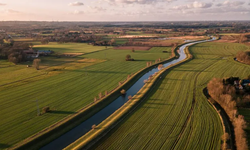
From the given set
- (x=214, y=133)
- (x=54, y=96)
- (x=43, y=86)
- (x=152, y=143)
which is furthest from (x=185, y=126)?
(x=43, y=86)

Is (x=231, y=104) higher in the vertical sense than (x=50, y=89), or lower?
higher

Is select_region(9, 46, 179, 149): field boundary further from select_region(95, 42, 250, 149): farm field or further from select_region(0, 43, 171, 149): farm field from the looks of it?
select_region(95, 42, 250, 149): farm field

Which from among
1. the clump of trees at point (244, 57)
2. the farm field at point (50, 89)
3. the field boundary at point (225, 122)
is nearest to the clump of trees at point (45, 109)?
the farm field at point (50, 89)

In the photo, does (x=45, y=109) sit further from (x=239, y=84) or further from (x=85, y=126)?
(x=239, y=84)

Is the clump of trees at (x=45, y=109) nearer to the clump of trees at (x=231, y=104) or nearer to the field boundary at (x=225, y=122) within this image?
the field boundary at (x=225, y=122)

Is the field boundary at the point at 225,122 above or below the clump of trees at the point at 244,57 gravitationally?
below

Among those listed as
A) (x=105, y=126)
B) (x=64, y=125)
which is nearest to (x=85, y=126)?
(x=64, y=125)

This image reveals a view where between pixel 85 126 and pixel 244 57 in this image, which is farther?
pixel 244 57
